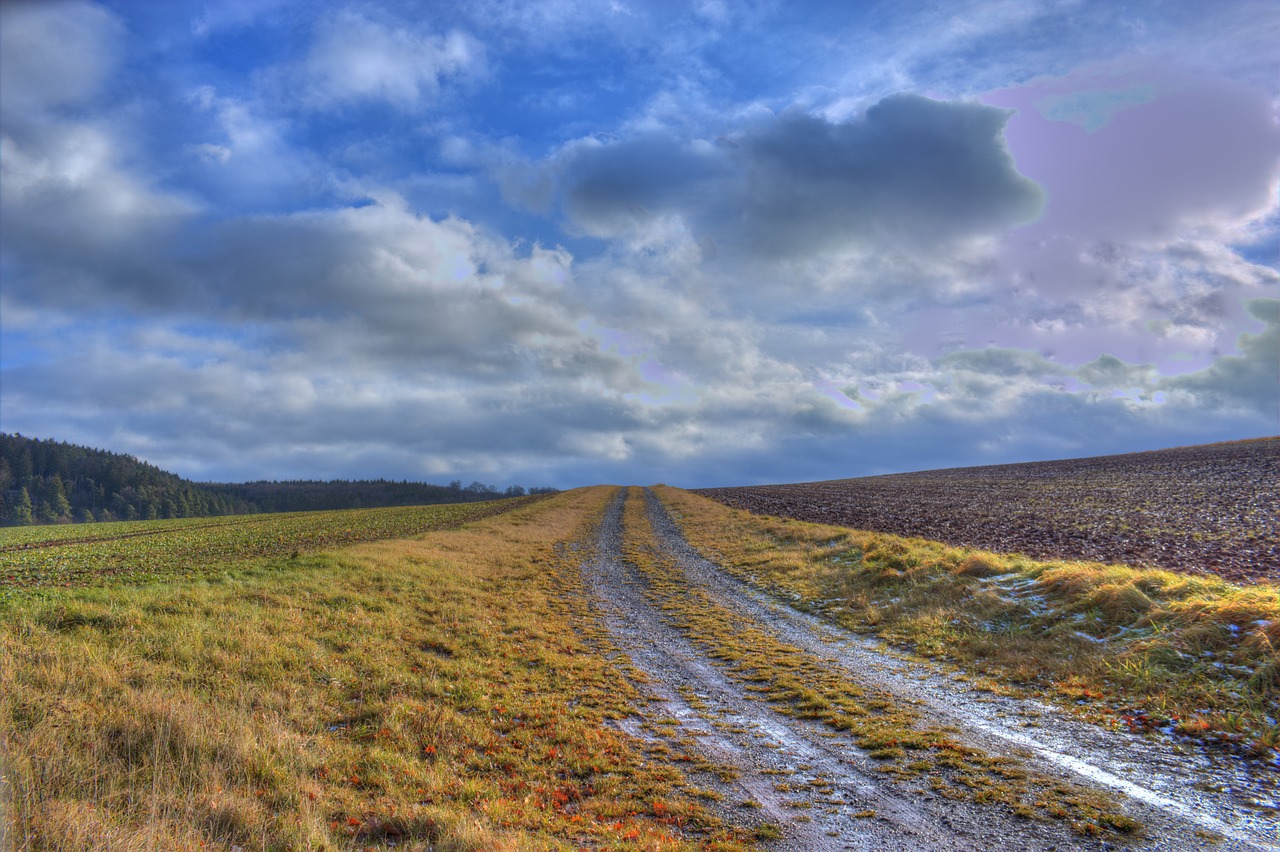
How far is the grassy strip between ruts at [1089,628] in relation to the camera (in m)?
9.34

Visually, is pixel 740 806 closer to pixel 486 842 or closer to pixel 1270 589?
pixel 486 842

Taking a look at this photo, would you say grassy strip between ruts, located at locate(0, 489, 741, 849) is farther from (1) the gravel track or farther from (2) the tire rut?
(1) the gravel track

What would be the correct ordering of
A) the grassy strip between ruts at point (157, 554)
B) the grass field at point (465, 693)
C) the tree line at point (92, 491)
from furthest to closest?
the tree line at point (92, 491), the grassy strip between ruts at point (157, 554), the grass field at point (465, 693)

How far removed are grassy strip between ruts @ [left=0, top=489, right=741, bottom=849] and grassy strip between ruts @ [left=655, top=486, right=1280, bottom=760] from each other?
7711mm

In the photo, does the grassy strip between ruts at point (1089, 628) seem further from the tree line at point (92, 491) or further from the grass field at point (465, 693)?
the tree line at point (92, 491)

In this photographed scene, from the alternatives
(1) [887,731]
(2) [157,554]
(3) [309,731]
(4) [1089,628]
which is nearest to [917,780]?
(1) [887,731]

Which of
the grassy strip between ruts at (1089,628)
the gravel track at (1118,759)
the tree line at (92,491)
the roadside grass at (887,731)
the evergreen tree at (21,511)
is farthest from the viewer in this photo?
the tree line at (92,491)

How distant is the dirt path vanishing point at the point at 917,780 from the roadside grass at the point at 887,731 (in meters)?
0.20

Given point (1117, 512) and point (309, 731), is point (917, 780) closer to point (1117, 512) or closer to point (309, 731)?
point (309, 731)

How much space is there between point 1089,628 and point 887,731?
7.28 meters

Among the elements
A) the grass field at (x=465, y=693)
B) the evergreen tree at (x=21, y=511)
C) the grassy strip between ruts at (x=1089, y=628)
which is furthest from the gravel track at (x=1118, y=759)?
the evergreen tree at (x=21, y=511)

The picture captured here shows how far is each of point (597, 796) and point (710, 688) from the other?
462cm

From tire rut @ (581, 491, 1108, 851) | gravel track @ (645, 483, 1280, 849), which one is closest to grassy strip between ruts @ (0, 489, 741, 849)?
tire rut @ (581, 491, 1108, 851)

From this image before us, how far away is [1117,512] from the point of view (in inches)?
1320
